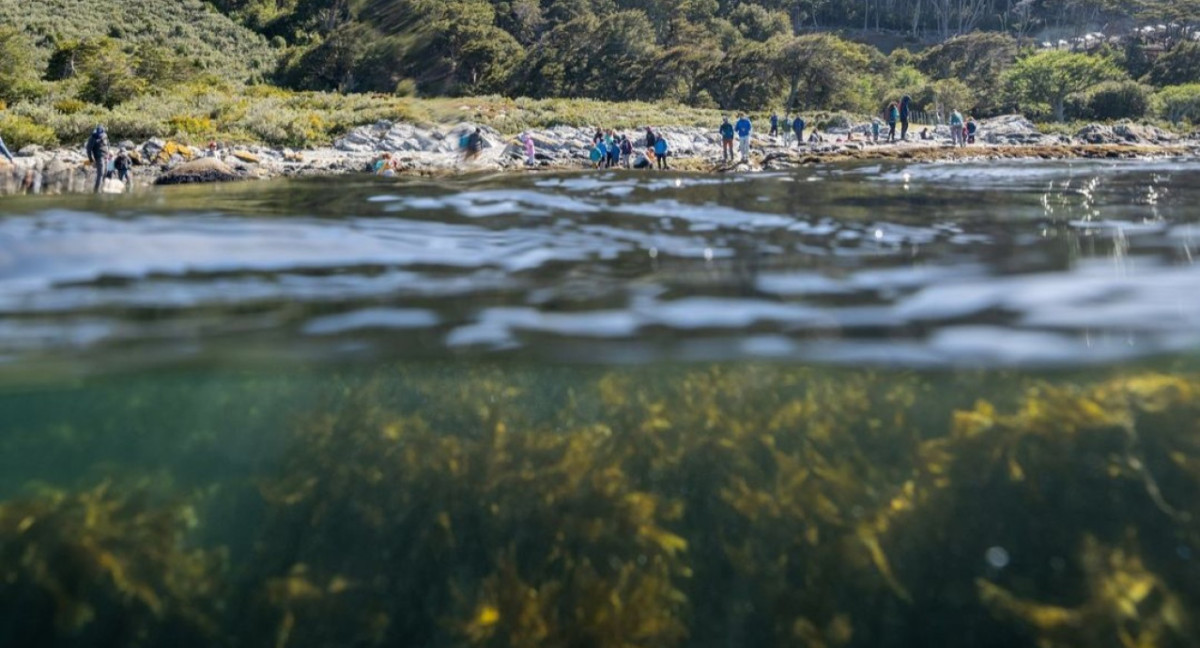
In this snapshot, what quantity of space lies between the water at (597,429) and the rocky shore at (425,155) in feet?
41.9

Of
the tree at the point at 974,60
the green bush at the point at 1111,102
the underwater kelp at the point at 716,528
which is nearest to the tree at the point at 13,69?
the underwater kelp at the point at 716,528

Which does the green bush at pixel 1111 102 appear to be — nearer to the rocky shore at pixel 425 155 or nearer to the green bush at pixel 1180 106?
the green bush at pixel 1180 106

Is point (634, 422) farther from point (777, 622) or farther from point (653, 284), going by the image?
point (777, 622)

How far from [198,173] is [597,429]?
18.8 meters

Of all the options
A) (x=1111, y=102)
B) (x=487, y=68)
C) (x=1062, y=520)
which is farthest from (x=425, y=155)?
(x=1111, y=102)

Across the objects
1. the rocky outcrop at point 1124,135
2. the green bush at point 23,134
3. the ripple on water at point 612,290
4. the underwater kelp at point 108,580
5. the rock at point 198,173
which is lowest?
the underwater kelp at point 108,580

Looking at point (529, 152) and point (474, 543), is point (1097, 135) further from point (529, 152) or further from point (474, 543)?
point (474, 543)

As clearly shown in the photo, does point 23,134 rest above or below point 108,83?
below

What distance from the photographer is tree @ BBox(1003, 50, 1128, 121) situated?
66.4m

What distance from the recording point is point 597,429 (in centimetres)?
887

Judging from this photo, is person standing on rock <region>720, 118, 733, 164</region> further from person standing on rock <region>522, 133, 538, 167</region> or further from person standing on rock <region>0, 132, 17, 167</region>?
person standing on rock <region>0, 132, 17, 167</region>

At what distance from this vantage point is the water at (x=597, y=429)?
643cm

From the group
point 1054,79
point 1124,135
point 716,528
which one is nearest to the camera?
point 716,528

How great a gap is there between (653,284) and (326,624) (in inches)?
172
